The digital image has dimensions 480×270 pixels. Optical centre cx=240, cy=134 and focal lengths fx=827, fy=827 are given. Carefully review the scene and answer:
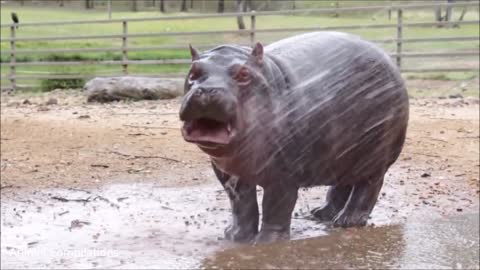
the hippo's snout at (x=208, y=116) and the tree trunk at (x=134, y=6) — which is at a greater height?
the tree trunk at (x=134, y=6)

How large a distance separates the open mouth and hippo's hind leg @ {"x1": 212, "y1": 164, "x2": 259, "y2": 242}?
0.57 metres

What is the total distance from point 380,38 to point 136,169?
7.15 metres

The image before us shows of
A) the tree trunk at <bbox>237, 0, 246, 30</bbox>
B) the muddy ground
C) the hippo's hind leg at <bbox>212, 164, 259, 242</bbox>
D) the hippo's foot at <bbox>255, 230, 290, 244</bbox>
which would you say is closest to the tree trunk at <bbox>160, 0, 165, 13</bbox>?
the tree trunk at <bbox>237, 0, 246, 30</bbox>

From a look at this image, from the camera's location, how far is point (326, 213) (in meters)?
4.71

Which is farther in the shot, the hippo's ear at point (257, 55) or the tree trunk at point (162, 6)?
the tree trunk at point (162, 6)

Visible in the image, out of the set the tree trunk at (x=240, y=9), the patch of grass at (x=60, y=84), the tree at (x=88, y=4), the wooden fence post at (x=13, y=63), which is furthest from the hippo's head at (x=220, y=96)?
the wooden fence post at (x=13, y=63)

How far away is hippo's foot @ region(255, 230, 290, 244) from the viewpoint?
405 cm

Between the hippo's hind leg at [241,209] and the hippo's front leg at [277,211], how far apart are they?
9 centimetres

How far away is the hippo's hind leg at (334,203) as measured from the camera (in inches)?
185

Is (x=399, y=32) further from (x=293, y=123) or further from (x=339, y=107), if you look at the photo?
(x=293, y=123)

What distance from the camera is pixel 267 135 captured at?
12.2ft

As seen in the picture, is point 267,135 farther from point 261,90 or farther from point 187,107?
point 187,107

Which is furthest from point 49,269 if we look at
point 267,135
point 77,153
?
point 77,153

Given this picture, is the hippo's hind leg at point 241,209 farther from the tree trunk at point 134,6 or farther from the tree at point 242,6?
the tree trunk at point 134,6
